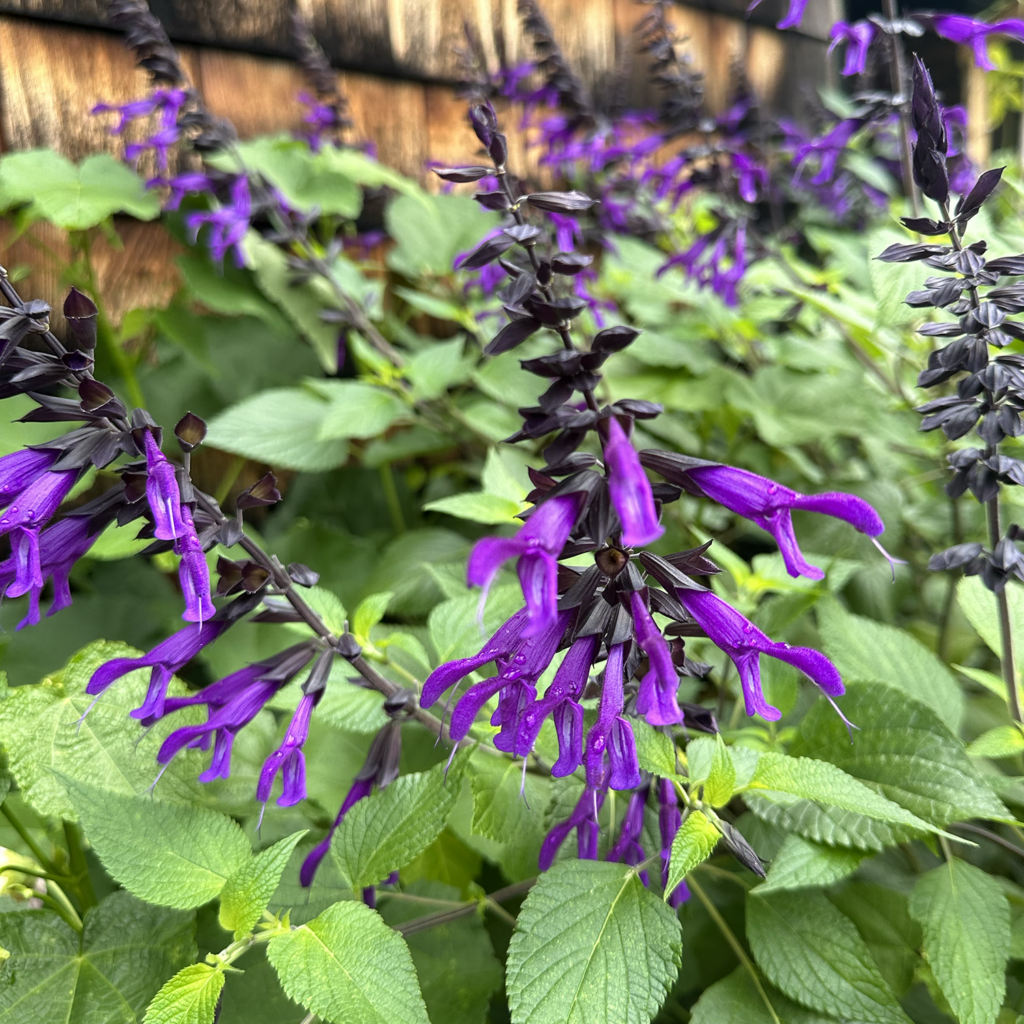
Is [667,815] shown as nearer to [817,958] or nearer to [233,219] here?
[817,958]

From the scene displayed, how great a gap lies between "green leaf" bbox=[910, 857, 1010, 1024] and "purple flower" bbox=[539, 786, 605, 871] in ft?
0.84

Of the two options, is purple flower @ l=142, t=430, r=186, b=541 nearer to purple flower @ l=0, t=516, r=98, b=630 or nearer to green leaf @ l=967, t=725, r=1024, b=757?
purple flower @ l=0, t=516, r=98, b=630

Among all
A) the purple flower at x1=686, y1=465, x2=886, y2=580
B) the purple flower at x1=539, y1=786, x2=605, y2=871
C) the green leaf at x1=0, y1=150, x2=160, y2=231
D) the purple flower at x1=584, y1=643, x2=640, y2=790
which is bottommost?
the purple flower at x1=539, y1=786, x2=605, y2=871

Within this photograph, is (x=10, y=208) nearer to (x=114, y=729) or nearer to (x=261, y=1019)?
(x=114, y=729)

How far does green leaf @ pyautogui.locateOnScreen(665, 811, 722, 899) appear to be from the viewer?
1.63ft

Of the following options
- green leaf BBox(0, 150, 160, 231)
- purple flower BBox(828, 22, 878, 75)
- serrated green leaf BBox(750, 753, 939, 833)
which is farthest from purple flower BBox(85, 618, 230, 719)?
purple flower BBox(828, 22, 878, 75)

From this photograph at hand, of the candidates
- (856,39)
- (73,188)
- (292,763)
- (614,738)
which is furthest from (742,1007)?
(73,188)

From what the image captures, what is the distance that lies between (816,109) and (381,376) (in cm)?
132

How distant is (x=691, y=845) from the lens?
0.52 metres

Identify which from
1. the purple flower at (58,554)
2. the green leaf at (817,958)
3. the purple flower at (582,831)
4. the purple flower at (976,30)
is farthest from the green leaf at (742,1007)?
the purple flower at (976,30)

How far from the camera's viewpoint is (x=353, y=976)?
52 centimetres

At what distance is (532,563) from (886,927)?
56 centimetres

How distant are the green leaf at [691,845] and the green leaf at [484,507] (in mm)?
390

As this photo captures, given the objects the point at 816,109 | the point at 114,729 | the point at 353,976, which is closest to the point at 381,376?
the point at 114,729
